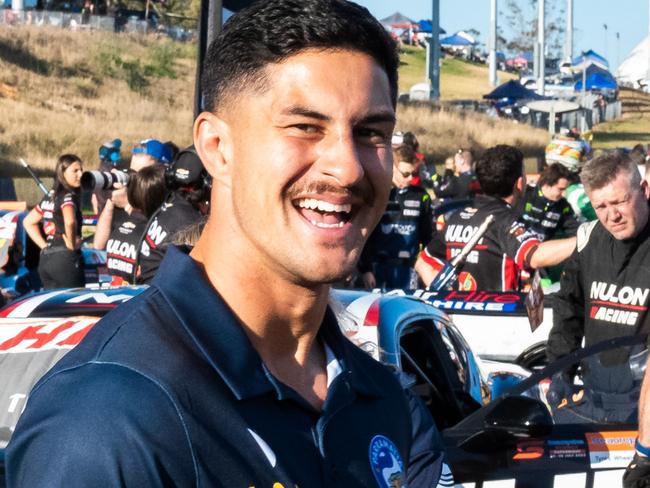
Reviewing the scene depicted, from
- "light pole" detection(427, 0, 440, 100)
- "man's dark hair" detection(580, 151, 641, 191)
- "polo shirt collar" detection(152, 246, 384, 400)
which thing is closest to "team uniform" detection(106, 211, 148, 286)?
"man's dark hair" detection(580, 151, 641, 191)

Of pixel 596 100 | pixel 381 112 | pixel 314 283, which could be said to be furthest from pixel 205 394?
pixel 596 100

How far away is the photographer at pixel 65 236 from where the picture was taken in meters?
11.3

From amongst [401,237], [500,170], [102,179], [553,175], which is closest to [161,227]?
[500,170]

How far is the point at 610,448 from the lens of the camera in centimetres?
515

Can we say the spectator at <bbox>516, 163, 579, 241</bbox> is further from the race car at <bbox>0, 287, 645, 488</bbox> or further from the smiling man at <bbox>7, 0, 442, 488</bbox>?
the smiling man at <bbox>7, 0, 442, 488</bbox>

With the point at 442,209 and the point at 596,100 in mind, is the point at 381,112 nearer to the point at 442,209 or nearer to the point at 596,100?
the point at 442,209

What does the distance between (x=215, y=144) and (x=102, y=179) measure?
27.6ft

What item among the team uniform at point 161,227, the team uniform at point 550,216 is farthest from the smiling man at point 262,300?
the team uniform at point 550,216

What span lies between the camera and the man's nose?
8354mm

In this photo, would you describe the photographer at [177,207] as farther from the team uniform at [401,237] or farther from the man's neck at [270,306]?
the man's neck at [270,306]

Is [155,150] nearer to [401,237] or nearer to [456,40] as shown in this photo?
[401,237]

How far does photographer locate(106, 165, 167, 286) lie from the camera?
8.39 meters

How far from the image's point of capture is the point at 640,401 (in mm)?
5152

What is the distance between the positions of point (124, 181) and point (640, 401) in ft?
19.9
